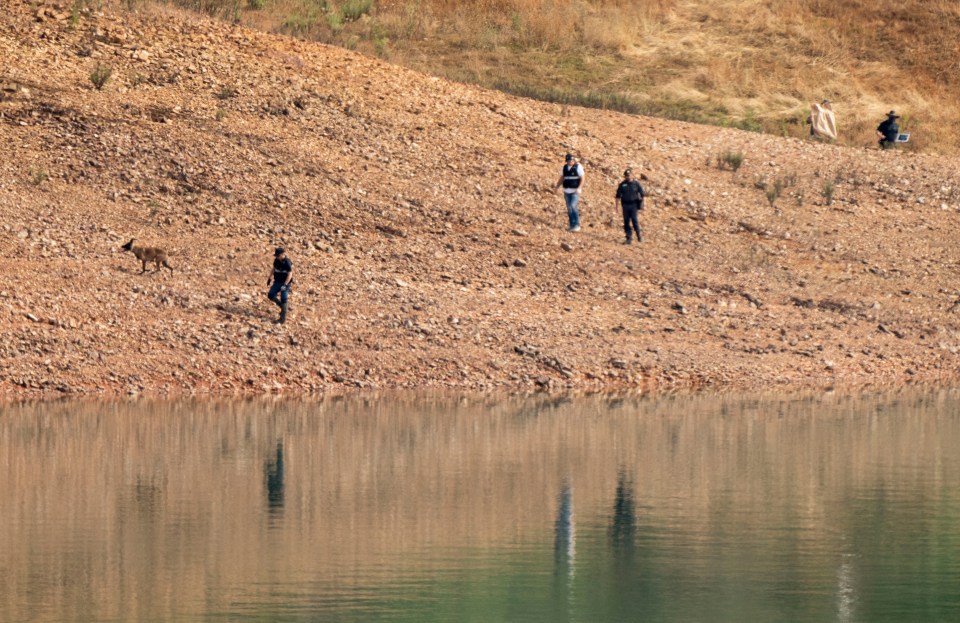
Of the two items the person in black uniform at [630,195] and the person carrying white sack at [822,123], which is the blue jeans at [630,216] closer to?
the person in black uniform at [630,195]

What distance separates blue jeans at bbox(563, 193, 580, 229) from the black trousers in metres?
0.95

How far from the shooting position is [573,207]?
34.7 m

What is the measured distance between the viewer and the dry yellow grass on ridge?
45406mm

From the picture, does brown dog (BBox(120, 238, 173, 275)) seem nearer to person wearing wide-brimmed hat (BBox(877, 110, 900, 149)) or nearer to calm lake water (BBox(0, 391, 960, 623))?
calm lake water (BBox(0, 391, 960, 623))

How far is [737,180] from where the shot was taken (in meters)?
40.6

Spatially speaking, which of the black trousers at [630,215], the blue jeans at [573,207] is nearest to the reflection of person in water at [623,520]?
the black trousers at [630,215]

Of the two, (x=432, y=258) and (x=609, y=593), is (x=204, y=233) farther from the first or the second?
(x=609, y=593)

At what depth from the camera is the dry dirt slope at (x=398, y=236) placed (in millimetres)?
28984

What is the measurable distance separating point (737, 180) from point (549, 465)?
20609mm

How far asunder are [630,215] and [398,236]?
4527 mm

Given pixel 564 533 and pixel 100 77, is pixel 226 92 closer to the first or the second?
pixel 100 77

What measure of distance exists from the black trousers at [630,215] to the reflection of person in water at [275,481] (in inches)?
516

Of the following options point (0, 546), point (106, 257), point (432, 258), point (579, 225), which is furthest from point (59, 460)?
point (579, 225)

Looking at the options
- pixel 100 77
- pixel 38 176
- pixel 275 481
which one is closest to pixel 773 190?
pixel 100 77
